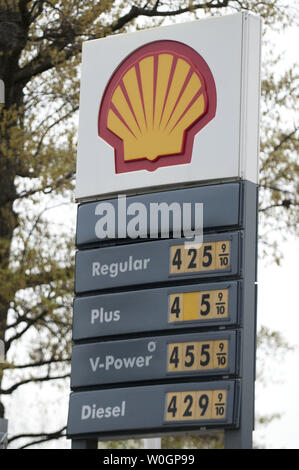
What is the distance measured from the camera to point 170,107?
28.8ft

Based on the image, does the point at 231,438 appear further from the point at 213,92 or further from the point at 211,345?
the point at 213,92

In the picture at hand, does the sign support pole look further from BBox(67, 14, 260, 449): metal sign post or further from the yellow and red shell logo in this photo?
the yellow and red shell logo

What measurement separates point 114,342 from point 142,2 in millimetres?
8956

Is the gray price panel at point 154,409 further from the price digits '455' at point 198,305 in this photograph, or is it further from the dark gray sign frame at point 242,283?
the price digits '455' at point 198,305

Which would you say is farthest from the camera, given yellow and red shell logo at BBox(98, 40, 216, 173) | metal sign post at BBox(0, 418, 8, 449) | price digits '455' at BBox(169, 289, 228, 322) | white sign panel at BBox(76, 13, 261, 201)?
metal sign post at BBox(0, 418, 8, 449)

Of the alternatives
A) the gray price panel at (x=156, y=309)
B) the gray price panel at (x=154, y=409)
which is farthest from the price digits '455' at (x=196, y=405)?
the gray price panel at (x=156, y=309)

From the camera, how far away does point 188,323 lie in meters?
8.25

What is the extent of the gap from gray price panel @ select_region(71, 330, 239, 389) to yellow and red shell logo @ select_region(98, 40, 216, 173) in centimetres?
138

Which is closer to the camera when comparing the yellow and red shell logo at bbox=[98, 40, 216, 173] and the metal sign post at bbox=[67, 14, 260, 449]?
the metal sign post at bbox=[67, 14, 260, 449]

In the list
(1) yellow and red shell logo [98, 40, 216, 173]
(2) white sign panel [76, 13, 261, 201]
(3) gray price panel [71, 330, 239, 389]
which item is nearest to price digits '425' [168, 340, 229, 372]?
(3) gray price panel [71, 330, 239, 389]

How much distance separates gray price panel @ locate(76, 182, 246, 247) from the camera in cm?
830

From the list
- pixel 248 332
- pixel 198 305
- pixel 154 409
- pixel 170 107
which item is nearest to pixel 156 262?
pixel 198 305

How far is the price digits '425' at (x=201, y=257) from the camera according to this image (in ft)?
27.1

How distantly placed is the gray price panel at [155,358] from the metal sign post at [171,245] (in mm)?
10
